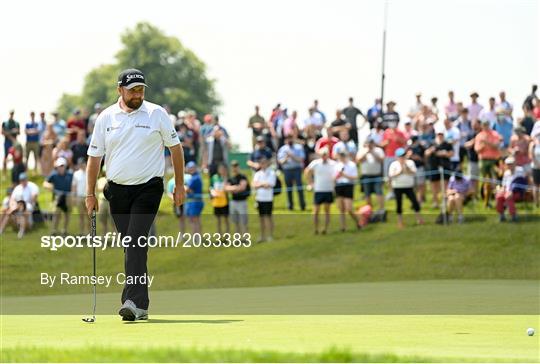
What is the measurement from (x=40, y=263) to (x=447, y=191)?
1009cm

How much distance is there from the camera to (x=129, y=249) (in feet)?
38.9

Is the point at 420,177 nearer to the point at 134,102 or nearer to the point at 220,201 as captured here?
the point at 220,201

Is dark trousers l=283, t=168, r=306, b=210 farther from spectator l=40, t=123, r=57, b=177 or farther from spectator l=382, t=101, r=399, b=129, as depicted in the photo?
spectator l=40, t=123, r=57, b=177

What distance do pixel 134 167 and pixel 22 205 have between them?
69.5 feet

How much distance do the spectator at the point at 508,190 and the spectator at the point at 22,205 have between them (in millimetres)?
11698

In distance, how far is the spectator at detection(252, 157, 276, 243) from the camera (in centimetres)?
2947

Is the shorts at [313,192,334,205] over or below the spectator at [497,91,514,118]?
below

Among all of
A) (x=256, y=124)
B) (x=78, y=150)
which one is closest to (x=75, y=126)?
(x=78, y=150)

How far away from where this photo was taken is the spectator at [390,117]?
33.1m

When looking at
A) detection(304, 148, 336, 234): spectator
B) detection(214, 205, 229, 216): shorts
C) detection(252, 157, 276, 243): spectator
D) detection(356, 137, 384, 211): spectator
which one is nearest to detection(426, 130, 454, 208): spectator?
detection(356, 137, 384, 211): spectator

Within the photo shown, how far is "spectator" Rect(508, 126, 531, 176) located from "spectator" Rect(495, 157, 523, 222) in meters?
0.33

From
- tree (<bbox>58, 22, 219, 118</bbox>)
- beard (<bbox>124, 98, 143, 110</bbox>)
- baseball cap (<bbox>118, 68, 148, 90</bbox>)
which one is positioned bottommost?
beard (<bbox>124, 98, 143, 110</bbox>)

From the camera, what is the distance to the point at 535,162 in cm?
2895

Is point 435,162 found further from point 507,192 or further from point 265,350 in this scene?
point 265,350
